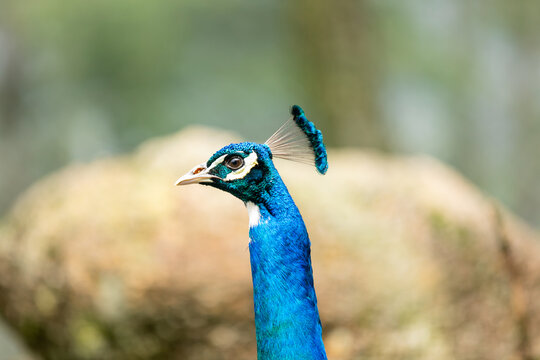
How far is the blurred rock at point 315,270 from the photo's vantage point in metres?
2.96

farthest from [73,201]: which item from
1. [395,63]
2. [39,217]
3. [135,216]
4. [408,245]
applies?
[395,63]

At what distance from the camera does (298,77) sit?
554 centimetres

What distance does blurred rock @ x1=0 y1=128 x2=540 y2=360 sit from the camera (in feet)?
9.71

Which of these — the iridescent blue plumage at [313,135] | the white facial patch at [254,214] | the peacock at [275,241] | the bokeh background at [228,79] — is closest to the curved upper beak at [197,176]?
the peacock at [275,241]

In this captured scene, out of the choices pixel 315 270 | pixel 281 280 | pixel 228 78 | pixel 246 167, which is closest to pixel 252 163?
pixel 246 167

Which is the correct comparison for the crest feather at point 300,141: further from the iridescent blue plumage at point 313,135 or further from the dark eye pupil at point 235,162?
the dark eye pupil at point 235,162

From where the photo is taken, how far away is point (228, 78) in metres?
11.9

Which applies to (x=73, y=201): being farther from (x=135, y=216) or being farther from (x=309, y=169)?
(x=309, y=169)

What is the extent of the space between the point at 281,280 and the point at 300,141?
13.4 inches

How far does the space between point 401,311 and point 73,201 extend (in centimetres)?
178

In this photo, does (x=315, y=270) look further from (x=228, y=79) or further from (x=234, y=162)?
(x=228, y=79)

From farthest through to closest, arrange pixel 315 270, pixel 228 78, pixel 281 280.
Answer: pixel 228 78
pixel 315 270
pixel 281 280

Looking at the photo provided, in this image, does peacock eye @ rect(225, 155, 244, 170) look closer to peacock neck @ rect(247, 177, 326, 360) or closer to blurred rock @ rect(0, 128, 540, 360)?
peacock neck @ rect(247, 177, 326, 360)

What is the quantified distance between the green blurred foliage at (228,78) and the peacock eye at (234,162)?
8.35 metres
